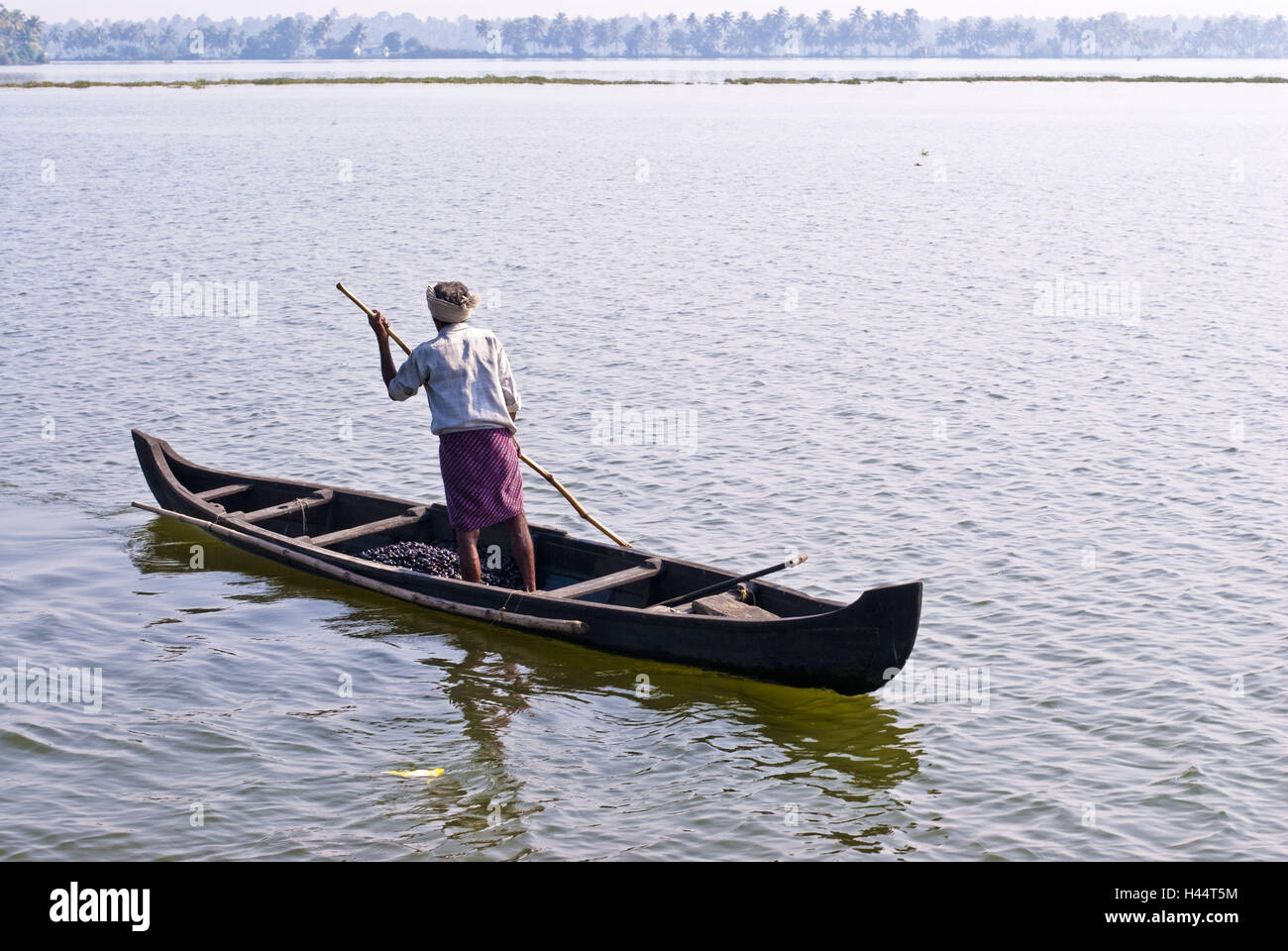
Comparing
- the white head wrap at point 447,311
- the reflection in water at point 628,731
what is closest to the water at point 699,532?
the reflection in water at point 628,731

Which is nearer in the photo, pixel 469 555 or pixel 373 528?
pixel 469 555

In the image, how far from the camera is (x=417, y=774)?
776 centimetres

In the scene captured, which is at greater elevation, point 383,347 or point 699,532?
point 383,347

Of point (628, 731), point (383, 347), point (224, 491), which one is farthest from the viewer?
point (224, 491)

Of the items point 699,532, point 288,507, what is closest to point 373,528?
point 288,507

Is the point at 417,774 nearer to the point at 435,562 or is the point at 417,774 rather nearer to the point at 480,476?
the point at 480,476

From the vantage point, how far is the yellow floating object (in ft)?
25.3

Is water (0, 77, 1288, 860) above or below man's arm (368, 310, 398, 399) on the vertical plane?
below

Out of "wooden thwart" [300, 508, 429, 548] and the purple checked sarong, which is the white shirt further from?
"wooden thwart" [300, 508, 429, 548]

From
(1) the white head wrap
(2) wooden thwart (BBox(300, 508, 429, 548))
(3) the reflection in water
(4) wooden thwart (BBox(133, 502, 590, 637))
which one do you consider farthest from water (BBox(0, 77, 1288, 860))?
(1) the white head wrap

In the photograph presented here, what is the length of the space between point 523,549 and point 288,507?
2760 millimetres

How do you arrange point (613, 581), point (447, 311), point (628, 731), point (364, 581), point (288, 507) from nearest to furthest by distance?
point (628, 731) < point (447, 311) < point (613, 581) < point (364, 581) < point (288, 507)

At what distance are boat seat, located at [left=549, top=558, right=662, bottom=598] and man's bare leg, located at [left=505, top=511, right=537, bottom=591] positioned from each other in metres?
0.23

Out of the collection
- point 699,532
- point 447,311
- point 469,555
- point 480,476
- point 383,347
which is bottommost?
point 699,532
